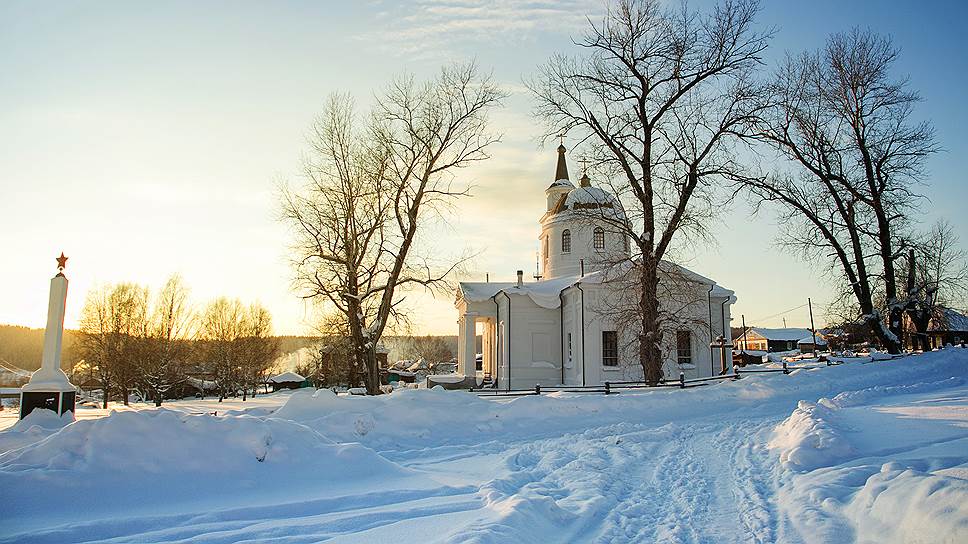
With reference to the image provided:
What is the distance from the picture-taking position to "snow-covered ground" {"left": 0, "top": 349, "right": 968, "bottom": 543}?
6031 mm

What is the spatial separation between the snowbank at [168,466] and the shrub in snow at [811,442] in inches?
232

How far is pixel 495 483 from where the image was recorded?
8.30m

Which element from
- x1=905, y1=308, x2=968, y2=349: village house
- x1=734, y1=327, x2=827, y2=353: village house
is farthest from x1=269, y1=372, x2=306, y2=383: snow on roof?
x1=734, y1=327, x2=827, y2=353: village house

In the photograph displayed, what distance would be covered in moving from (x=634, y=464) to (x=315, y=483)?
17.1ft

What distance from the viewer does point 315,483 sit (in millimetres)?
8461

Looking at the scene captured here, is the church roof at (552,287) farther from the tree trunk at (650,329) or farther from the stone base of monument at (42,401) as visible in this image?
the stone base of monument at (42,401)

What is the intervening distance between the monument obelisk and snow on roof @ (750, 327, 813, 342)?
9827 centimetres

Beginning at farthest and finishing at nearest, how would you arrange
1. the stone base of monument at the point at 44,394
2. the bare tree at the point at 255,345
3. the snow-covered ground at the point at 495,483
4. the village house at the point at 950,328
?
the bare tree at the point at 255,345 < the village house at the point at 950,328 < the stone base of monument at the point at 44,394 < the snow-covered ground at the point at 495,483

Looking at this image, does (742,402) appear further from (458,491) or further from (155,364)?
(155,364)

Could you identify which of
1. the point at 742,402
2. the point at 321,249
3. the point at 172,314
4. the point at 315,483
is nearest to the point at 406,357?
the point at 172,314

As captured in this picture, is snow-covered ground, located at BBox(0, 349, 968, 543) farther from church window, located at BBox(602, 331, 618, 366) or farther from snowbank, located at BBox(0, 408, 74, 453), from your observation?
church window, located at BBox(602, 331, 618, 366)

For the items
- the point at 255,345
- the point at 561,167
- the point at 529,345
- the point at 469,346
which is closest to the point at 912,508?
the point at 529,345

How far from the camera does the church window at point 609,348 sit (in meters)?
27.5

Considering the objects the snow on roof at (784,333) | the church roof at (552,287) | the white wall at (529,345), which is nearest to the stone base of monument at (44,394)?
the church roof at (552,287)
